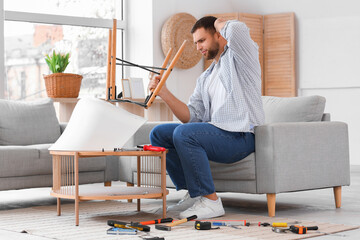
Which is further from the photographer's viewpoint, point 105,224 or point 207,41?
point 207,41

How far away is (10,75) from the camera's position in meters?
6.14

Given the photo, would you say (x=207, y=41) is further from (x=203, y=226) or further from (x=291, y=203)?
(x=291, y=203)

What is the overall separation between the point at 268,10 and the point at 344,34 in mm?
961

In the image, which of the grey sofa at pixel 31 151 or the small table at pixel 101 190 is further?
the grey sofa at pixel 31 151

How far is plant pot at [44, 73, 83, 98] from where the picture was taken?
5324mm

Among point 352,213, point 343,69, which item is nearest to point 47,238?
point 352,213

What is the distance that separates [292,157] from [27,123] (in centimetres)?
193

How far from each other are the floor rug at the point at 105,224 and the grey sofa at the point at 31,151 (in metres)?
0.19

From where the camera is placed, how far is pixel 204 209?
3.15 m

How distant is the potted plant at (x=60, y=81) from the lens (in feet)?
17.5

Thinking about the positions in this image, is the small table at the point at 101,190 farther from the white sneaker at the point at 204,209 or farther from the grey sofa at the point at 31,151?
the grey sofa at the point at 31,151

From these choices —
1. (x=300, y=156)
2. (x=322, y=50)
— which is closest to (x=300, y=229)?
(x=300, y=156)

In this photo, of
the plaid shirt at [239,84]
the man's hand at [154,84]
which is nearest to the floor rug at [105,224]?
the plaid shirt at [239,84]

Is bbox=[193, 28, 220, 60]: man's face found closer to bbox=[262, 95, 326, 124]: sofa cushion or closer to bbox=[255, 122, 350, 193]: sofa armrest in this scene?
bbox=[255, 122, 350, 193]: sofa armrest
